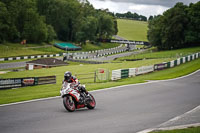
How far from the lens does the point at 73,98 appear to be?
13.5 metres

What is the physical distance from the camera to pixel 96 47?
11588 cm

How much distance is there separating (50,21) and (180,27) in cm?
5020

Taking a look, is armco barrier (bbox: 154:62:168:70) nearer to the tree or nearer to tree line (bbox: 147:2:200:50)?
tree line (bbox: 147:2:200:50)

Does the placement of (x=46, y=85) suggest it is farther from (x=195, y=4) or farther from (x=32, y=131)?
(x=195, y=4)

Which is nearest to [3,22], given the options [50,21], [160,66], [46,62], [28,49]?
[28,49]

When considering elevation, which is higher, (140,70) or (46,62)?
(140,70)

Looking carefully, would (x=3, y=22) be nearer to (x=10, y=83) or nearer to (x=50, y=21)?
(x=50, y=21)

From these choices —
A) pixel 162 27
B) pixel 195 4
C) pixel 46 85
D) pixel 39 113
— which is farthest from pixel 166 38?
pixel 39 113

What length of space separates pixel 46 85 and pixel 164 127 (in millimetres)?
21173

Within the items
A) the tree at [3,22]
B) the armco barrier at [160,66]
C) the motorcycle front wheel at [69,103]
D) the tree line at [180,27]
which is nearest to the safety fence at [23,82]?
the motorcycle front wheel at [69,103]

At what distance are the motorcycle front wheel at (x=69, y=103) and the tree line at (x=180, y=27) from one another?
77.6 m

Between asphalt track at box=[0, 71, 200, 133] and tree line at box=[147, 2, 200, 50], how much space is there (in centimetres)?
7076

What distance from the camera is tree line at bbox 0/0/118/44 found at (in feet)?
284

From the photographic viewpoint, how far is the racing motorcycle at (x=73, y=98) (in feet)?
43.0
